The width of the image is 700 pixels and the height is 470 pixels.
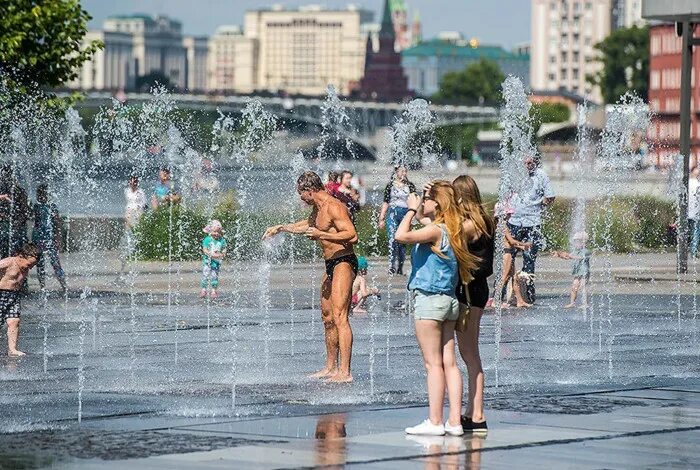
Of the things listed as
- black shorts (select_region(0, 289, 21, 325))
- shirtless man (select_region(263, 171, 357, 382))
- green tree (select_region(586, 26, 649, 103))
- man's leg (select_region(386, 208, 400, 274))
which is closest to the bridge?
green tree (select_region(586, 26, 649, 103))

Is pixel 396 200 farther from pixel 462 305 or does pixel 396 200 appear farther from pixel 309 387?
pixel 462 305

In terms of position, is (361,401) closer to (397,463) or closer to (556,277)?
(397,463)

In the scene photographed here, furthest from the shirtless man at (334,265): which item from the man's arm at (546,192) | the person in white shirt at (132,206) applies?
the person in white shirt at (132,206)

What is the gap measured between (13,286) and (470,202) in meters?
5.82

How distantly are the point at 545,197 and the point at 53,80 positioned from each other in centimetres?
774

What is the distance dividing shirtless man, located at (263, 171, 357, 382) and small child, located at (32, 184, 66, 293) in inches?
344

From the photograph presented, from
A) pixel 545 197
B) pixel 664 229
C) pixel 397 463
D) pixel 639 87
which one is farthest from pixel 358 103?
pixel 397 463

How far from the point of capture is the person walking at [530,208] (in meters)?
20.3

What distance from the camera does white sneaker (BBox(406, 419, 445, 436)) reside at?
388 inches

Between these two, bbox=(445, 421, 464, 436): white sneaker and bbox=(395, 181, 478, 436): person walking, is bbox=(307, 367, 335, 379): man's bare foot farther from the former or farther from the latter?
bbox=(445, 421, 464, 436): white sneaker

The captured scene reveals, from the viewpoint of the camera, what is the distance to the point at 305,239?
30250 millimetres

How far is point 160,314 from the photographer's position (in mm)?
19125

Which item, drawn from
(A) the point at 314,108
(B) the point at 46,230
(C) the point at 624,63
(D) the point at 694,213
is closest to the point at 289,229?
(B) the point at 46,230

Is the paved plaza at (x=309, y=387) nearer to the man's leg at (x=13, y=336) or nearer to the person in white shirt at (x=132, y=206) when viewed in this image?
the man's leg at (x=13, y=336)
